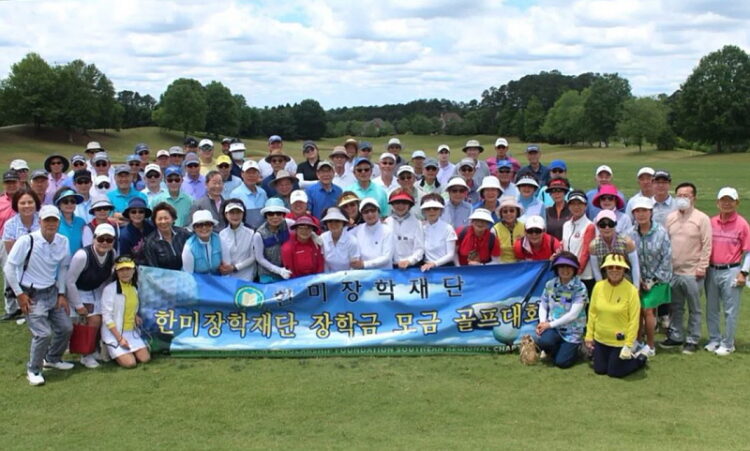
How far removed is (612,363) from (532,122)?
11936cm

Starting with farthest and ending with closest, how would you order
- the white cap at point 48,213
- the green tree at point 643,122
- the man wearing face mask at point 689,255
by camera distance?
1. the green tree at point 643,122
2. the man wearing face mask at point 689,255
3. the white cap at point 48,213

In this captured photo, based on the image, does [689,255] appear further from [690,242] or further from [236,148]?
[236,148]

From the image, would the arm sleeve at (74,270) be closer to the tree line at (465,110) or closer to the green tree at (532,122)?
the tree line at (465,110)

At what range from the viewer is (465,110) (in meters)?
152

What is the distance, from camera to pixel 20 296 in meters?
7.70

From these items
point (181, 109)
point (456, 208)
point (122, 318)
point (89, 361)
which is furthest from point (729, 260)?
point (181, 109)

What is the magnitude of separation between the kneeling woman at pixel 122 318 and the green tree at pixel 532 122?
386ft

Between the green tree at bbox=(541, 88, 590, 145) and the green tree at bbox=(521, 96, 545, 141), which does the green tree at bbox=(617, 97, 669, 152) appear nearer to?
the green tree at bbox=(541, 88, 590, 145)

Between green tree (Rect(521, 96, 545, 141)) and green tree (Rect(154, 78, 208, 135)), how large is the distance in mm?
56469

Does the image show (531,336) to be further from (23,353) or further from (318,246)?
(23,353)

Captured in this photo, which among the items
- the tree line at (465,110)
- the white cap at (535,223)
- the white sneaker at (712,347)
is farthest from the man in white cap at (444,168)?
the tree line at (465,110)

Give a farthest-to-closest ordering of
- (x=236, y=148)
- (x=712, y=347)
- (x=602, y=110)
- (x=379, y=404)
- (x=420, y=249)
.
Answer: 1. (x=602, y=110)
2. (x=236, y=148)
3. (x=420, y=249)
4. (x=712, y=347)
5. (x=379, y=404)

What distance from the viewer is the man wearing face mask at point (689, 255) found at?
8.62 metres

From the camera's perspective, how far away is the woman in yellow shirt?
776 centimetres
